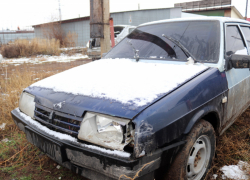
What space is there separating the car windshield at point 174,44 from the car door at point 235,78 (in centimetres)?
20

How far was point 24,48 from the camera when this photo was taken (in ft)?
45.6

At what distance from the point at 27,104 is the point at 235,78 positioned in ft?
7.66

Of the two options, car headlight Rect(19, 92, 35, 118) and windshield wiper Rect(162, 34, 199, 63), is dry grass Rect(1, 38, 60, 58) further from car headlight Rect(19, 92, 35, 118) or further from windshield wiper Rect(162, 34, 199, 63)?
windshield wiper Rect(162, 34, 199, 63)

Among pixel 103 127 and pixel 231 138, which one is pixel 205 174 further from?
pixel 103 127

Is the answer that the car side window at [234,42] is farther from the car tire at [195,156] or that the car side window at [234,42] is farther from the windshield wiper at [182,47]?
the car tire at [195,156]

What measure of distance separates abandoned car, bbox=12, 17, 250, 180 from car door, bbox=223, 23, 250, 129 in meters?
0.01

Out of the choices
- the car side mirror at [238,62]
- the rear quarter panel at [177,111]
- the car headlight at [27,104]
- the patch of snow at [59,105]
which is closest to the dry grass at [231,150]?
the rear quarter panel at [177,111]

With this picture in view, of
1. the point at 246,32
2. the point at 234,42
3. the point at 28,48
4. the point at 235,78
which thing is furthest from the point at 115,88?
the point at 28,48

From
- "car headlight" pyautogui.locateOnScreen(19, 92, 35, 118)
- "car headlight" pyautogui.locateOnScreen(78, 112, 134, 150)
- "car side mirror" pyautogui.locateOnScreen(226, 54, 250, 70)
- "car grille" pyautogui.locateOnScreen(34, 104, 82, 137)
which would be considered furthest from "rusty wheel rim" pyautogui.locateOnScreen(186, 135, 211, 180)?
"car headlight" pyautogui.locateOnScreen(19, 92, 35, 118)

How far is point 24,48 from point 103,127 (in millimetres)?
14593

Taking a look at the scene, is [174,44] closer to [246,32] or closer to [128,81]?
[128,81]

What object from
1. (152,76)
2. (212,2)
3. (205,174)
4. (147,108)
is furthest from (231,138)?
(212,2)

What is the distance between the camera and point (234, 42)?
8.43ft

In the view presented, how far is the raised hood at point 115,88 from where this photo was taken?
4.82 ft
